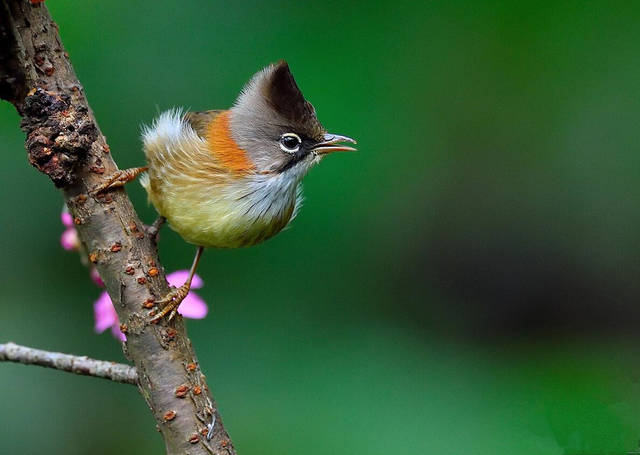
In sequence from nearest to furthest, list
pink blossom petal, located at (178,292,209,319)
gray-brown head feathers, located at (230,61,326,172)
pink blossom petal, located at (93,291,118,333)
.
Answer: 1. pink blossom petal, located at (178,292,209,319)
2. pink blossom petal, located at (93,291,118,333)
3. gray-brown head feathers, located at (230,61,326,172)

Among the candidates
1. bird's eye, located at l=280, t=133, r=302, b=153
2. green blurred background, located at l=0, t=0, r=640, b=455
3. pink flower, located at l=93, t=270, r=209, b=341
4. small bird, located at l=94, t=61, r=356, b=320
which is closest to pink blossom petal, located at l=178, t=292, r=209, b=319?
pink flower, located at l=93, t=270, r=209, b=341

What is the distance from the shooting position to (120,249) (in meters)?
1.63

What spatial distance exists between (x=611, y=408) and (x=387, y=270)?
132 cm

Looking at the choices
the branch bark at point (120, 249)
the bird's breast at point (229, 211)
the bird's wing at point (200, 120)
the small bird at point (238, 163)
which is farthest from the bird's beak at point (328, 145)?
the branch bark at point (120, 249)

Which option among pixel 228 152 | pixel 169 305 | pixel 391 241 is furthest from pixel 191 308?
pixel 391 241

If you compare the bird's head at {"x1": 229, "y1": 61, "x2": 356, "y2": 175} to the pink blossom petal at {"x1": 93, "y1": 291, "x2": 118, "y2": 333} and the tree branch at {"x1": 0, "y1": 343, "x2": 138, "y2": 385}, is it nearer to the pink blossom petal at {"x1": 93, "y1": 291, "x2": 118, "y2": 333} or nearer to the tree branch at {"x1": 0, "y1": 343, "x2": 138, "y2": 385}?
the pink blossom petal at {"x1": 93, "y1": 291, "x2": 118, "y2": 333}

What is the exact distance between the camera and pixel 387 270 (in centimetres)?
352

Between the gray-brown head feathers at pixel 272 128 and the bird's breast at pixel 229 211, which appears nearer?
the bird's breast at pixel 229 211

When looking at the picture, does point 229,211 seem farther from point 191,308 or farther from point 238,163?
point 191,308

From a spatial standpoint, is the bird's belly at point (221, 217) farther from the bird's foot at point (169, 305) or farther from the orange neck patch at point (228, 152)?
the bird's foot at point (169, 305)

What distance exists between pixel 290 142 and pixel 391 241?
138cm

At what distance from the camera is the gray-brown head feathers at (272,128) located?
2.21 metres

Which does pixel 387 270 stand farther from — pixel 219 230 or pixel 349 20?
pixel 219 230

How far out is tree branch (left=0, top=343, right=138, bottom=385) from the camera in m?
1.68
